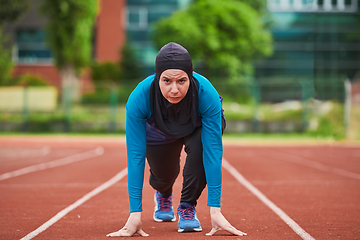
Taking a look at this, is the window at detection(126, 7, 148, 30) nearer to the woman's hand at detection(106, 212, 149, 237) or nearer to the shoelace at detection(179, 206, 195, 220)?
the shoelace at detection(179, 206, 195, 220)

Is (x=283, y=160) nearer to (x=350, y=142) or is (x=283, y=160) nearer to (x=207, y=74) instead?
(x=350, y=142)

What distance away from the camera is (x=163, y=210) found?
484cm

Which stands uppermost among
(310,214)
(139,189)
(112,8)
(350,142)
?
(112,8)

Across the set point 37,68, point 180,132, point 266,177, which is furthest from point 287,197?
point 37,68

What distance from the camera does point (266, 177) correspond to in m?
9.01

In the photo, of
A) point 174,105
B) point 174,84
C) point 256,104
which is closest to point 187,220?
point 174,105

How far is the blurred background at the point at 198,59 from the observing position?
2431 centimetres

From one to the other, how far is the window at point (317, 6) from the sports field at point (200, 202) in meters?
32.0

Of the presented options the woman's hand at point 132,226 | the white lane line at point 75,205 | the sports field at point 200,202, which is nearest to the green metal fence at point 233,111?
the sports field at point 200,202

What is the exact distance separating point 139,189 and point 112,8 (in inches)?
1550

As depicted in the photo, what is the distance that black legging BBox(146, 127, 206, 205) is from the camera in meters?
4.11

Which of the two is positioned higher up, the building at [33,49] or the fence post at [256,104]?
the building at [33,49]

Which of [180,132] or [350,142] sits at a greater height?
[180,132]

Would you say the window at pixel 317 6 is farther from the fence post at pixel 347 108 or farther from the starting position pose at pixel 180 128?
the starting position pose at pixel 180 128
